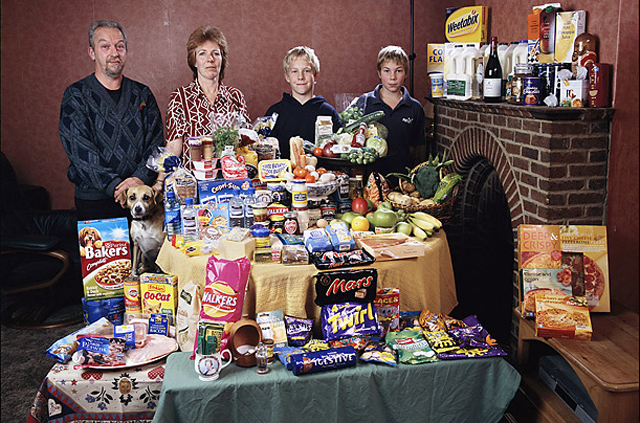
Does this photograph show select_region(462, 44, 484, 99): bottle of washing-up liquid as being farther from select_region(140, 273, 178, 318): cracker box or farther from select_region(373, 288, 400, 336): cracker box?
select_region(140, 273, 178, 318): cracker box

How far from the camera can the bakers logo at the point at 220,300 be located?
2.79 m

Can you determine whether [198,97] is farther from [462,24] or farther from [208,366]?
[208,366]

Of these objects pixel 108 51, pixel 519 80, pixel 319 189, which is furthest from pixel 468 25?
pixel 108 51

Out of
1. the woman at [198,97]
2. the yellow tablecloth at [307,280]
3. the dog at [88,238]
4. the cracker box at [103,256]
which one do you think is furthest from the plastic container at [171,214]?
the woman at [198,97]

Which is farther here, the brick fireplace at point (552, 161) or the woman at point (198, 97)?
the woman at point (198, 97)

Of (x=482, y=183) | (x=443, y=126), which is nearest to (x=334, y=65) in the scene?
(x=443, y=126)

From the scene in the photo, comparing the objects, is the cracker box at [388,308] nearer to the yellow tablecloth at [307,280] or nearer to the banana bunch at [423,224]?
the yellow tablecloth at [307,280]

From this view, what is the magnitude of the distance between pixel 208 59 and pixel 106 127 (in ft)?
2.85

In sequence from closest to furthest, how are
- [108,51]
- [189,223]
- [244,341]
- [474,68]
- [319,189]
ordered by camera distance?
1. [244,341]
2. [189,223]
3. [319,189]
4. [474,68]
5. [108,51]

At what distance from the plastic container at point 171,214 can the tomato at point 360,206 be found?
1.00 meters

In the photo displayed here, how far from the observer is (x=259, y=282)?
9.50ft

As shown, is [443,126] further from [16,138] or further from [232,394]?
[16,138]

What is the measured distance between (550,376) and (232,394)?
1580 mm

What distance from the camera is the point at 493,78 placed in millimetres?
3746
